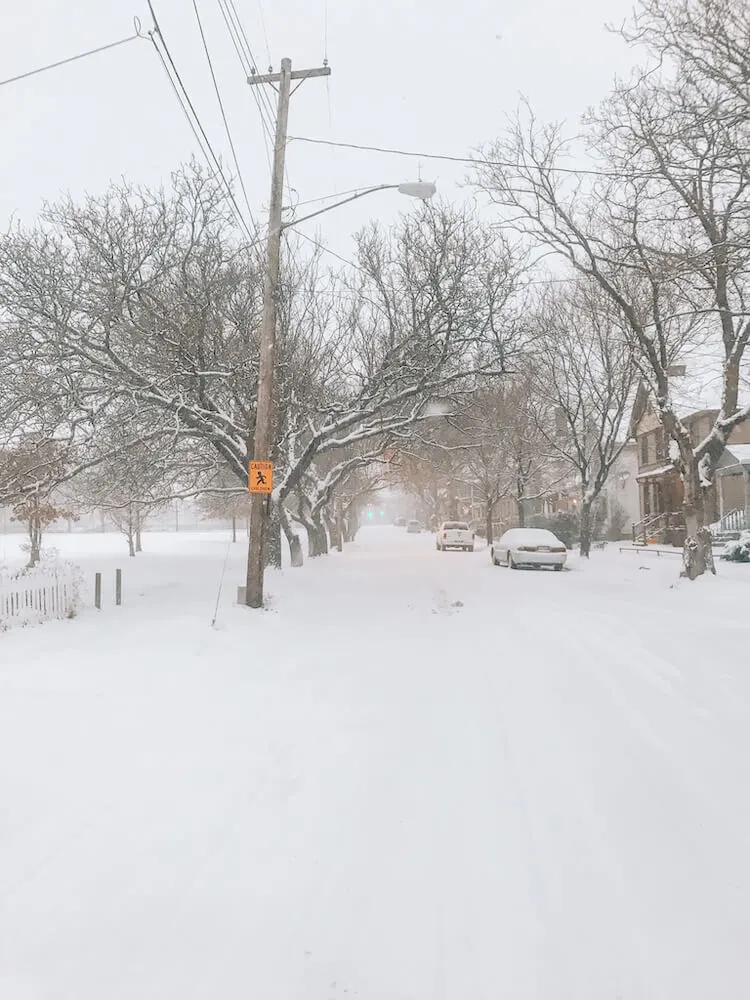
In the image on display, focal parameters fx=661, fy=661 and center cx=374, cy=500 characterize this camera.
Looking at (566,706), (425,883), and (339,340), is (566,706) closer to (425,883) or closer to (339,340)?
(425,883)

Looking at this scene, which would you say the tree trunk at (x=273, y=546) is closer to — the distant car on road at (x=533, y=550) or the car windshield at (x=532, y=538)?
the distant car on road at (x=533, y=550)

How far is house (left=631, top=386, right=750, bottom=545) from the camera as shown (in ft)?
88.2

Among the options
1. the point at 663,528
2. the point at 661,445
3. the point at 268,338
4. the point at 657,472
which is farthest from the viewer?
the point at 661,445

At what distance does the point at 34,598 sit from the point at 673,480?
30.7 meters

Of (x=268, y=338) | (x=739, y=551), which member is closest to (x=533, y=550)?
(x=739, y=551)

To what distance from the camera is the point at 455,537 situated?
1455 inches

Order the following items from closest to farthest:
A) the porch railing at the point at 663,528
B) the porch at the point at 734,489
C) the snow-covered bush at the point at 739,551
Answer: the snow-covered bush at the point at 739,551
the porch at the point at 734,489
the porch railing at the point at 663,528

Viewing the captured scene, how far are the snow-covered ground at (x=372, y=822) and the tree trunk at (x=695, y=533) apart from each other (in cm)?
818

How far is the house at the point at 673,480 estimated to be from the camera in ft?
88.2

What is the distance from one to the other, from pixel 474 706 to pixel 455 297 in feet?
38.1

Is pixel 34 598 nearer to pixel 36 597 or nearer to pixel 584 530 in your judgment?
pixel 36 597

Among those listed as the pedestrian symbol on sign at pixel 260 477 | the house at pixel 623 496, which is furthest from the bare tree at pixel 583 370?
the house at pixel 623 496

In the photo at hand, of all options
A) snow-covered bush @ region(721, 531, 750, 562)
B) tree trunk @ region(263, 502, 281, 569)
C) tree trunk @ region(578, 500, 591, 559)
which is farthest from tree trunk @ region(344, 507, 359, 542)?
snow-covered bush @ region(721, 531, 750, 562)

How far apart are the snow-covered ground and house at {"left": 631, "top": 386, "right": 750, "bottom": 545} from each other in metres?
21.0
